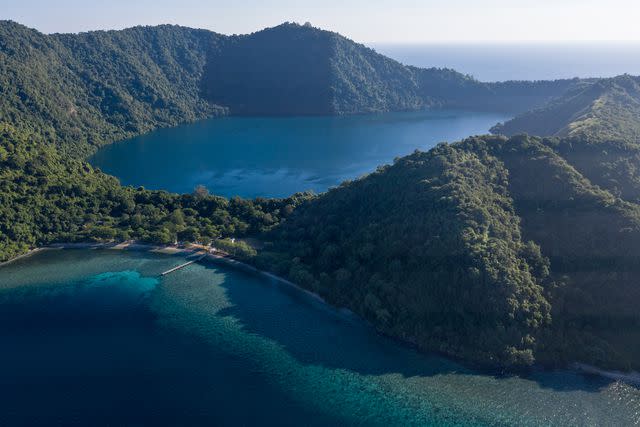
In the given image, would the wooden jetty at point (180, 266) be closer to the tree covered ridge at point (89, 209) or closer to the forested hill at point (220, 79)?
the tree covered ridge at point (89, 209)

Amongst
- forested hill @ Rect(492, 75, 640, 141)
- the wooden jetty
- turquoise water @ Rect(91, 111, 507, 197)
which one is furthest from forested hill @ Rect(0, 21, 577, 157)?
the wooden jetty

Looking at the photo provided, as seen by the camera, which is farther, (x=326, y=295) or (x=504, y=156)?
(x=504, y=156)

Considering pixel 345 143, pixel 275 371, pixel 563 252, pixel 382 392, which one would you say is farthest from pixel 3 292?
pixel 345 143

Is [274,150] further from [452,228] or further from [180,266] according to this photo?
[452,228]

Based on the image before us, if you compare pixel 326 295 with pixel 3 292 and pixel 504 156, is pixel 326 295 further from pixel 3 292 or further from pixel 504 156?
pixel 3 292

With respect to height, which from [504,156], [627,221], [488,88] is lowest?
[627,221]

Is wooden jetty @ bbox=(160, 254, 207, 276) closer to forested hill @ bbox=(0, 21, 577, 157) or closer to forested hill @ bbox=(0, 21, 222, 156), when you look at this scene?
forested hill @ bbox=(0, 21, 222, 156)
